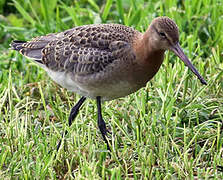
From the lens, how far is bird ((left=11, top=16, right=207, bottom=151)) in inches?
170

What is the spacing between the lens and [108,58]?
4.48 metres

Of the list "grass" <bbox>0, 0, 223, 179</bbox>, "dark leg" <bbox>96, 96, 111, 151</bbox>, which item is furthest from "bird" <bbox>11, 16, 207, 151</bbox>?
"grass" <bbox>0, 0, 223, 179</bbox>

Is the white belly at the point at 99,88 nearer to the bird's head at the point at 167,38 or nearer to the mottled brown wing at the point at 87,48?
the mottled brown wing at the point at 87,48

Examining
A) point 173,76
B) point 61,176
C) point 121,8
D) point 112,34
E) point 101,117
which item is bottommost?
point 61,176

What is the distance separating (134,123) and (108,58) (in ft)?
2.32

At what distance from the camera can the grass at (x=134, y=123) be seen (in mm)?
4230

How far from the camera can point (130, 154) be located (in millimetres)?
4496

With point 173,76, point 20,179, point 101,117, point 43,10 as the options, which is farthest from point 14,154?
point 43,10

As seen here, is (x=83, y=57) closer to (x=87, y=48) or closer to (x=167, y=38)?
(x=87, y=48)

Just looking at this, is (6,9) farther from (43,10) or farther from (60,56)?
(60,56)

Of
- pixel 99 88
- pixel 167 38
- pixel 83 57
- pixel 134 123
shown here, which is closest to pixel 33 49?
pixel 83 57

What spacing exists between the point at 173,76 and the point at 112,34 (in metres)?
0.93

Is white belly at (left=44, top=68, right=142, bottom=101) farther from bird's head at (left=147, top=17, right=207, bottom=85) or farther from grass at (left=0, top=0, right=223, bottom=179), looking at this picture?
bird's head at (left=147, top=17, right=207, bottom=85)

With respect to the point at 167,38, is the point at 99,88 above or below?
below
